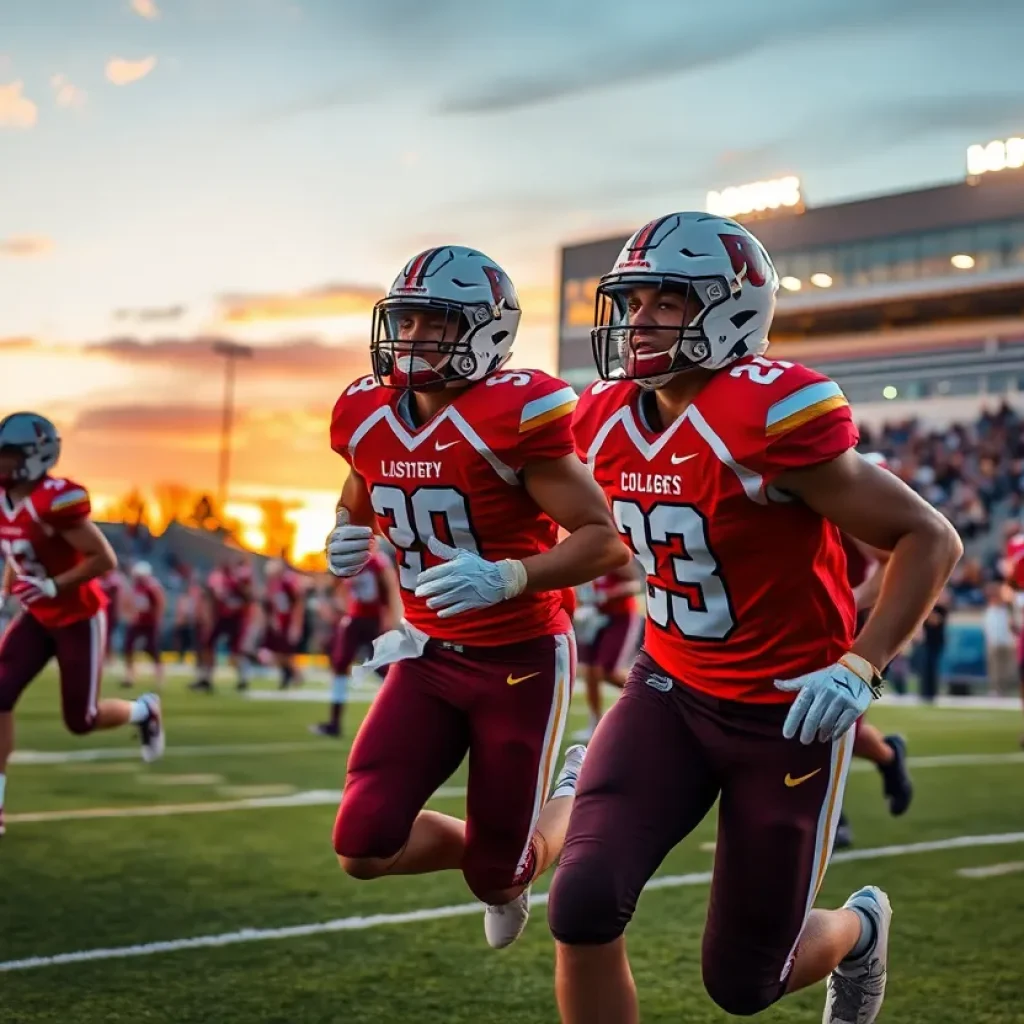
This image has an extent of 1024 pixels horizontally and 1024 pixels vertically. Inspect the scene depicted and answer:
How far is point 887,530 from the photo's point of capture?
277cm

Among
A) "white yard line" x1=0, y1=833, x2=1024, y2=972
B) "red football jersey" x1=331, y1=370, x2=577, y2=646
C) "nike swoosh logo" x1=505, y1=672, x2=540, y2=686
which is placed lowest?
"white yard line" x1=0, y1=833, x2=1024, y2=972

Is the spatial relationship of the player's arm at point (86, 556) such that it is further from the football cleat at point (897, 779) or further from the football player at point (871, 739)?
the football cleat at point (897, 779)

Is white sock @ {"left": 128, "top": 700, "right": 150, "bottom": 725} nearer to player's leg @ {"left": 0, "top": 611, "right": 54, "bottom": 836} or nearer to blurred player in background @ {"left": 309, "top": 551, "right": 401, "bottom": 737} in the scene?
player's leg @ {"left": 0, "top": 611, "right": 54, "bottom": 836}

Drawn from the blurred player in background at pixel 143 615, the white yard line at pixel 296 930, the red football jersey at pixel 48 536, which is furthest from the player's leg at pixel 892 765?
the blurred player in background at pixel 143 615

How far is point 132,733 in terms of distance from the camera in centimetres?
1077

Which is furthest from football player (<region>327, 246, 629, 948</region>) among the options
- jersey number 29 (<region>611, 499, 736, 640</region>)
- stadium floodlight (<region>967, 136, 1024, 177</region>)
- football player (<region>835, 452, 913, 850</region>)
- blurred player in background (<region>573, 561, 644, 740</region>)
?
stadium floodlight (<region>967, 136, 1024, 177</region>)

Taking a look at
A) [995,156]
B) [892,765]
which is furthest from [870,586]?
[995,156]

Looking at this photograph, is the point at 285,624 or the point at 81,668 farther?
the point at 285,624

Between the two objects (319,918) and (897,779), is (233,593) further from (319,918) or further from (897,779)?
(319,918)

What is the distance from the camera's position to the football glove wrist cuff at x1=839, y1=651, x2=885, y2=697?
8.82 feet

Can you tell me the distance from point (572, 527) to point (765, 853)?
0.99 metres

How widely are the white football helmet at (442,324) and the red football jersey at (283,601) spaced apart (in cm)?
1431

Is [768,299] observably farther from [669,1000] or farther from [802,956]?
[669,1000]

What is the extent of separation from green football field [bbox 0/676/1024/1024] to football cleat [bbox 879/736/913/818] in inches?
6.2
